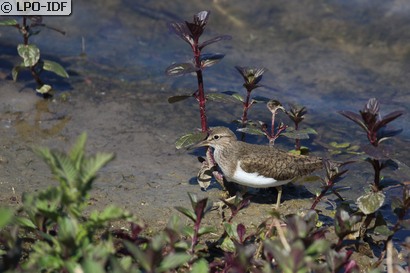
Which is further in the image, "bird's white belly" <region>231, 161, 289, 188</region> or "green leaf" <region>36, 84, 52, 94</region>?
"green leaf" <region>36, 84, 52, 94</region>

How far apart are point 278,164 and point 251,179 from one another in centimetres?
30

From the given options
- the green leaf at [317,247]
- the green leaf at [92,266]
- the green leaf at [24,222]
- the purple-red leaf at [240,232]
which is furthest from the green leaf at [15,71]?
the green leaf at [317,247]

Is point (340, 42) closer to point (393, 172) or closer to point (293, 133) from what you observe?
point (393, 172)

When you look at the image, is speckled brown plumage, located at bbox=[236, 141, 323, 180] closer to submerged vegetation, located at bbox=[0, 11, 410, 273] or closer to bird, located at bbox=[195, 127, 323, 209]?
bird, located at bbox=[195, 127, 323, 209]

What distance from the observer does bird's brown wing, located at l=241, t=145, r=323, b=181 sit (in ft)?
23.5

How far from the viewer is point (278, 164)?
23.7 feet

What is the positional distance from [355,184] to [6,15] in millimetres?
5231

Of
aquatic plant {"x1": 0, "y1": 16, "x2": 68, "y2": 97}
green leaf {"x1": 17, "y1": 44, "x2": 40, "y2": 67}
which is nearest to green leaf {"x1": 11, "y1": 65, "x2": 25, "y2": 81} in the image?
aquatic plant {"x1": 0, "y1": 16, "x2": 68, "y2": 97}

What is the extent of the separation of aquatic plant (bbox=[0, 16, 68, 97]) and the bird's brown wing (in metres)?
2.84

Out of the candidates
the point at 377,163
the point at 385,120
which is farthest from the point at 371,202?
the point at 385,120

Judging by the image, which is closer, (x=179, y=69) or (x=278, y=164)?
Result: (x=179, y=69)

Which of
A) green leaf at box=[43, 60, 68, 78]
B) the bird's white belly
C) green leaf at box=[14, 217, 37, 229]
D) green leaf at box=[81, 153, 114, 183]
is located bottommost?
the bird's white belly

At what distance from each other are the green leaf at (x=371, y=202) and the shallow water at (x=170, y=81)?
4.78 ft

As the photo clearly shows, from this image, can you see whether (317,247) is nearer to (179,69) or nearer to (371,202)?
(371,202)
